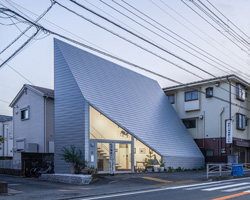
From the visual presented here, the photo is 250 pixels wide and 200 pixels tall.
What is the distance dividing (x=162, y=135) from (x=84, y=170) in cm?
897

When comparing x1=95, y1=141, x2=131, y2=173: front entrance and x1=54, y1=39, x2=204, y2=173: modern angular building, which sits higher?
x1=54, y1=39, x2=204, y2=173: modern angular building

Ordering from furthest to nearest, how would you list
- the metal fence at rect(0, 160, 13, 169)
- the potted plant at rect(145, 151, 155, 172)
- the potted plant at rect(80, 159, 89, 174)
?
the potted plant at rect(145, 151, 155, 172), the metal fence at rect(0, 160, 13, 169), the potted plant at rect(80, 159, 89, 174)

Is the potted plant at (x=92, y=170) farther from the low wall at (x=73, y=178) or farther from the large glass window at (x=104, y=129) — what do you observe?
the large glass window at (x=104, y=129)

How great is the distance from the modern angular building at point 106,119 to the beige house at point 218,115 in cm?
398

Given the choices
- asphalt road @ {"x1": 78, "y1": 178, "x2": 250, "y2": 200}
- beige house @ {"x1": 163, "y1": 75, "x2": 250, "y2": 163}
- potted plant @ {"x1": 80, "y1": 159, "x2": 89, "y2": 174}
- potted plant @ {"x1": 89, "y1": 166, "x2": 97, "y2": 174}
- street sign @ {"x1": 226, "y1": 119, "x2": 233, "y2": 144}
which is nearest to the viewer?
asphalt road @ {"x1": 78, "y1": 178, "x2": 250, "y2": 200}

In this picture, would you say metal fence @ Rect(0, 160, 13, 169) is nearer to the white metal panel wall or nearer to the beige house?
the white metal panel wall

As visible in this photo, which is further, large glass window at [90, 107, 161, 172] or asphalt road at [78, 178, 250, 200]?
large glass window at [90, 107, 161, 172]

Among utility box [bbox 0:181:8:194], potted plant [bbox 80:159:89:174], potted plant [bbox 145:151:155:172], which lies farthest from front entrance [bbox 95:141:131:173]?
utility box [bbox 0:181:8:194]

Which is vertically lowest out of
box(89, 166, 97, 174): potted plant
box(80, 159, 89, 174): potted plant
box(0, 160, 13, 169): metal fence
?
box(0, 160, 13, 169): metal fence

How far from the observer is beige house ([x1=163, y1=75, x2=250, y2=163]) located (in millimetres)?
30062

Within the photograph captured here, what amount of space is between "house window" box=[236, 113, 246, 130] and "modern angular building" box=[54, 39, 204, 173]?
626cm

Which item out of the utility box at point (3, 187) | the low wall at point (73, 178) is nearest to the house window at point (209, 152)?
the low wall at point (73, 178)

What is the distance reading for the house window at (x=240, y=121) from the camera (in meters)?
30.8

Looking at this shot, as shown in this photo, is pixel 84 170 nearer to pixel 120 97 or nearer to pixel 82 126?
pixel 82 126
